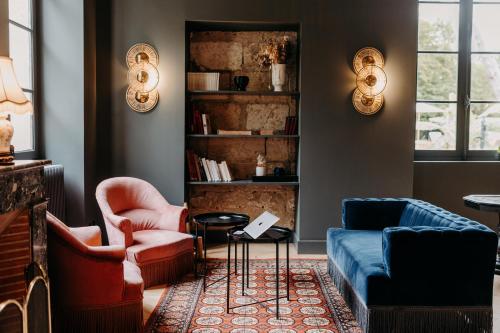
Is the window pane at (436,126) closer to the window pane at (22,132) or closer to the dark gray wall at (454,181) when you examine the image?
the dark gray wall at (454,181)

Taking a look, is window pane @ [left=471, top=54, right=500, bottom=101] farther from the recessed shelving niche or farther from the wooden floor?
the wooden floor

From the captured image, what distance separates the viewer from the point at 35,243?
282cm

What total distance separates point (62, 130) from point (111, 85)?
2.60 feet

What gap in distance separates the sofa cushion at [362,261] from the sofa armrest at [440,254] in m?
0.11

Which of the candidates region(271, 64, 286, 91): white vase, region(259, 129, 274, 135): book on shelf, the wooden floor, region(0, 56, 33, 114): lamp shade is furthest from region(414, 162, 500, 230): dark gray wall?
region(0, 56, 33, 114): lamp shade

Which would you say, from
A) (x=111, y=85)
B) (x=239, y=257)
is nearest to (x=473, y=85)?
(x=239, y=257)

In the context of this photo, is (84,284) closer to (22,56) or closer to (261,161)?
(22,56)

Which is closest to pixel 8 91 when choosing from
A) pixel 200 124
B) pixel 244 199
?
pixel 200 124

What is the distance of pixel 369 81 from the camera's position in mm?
5379

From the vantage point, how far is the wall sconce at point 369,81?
17.6 feet

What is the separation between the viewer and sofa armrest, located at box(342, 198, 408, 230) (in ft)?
14.5

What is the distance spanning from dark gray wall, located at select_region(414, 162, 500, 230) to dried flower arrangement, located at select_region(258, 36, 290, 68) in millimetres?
1896

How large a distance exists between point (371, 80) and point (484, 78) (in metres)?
1.52

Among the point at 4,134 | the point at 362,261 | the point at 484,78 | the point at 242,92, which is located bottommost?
the point at 362,261
